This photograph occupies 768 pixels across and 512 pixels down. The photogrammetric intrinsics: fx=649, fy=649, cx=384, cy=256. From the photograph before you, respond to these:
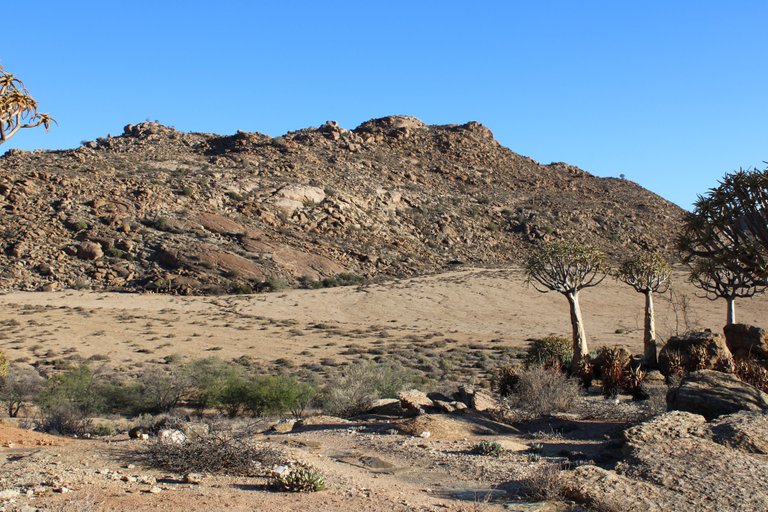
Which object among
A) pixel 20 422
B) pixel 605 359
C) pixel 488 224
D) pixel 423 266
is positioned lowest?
pixel 20 422

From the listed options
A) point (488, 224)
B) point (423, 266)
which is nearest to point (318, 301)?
point (423, 266)

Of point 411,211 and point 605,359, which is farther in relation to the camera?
point 411,211

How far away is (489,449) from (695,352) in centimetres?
758

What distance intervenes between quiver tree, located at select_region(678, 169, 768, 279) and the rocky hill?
107 ft

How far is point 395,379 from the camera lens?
17781 mm

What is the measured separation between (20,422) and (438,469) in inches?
350

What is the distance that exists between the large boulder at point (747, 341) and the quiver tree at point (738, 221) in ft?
5.28

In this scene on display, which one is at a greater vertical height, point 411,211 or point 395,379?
point 411,211

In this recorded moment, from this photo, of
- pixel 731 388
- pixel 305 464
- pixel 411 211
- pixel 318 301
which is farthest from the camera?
pixel 411 211

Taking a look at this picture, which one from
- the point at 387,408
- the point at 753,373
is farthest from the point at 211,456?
the point at 753,373

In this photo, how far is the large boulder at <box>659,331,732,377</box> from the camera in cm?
1412

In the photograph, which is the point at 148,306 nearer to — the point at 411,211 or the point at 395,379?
the point at 395,379

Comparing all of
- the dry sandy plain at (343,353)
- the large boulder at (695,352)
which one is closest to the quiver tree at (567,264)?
the dry sandy plain at (343,353)

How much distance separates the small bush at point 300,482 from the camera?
6.76 m
